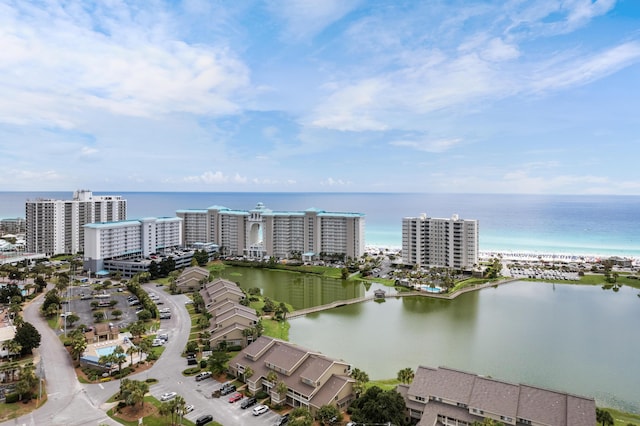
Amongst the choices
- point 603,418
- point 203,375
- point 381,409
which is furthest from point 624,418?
point 203,375

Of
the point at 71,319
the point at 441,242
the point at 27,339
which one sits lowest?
the point at 71,319

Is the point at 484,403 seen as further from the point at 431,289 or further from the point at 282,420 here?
Answer: the point at 431,289

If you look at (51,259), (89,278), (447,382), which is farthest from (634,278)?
(51,259)

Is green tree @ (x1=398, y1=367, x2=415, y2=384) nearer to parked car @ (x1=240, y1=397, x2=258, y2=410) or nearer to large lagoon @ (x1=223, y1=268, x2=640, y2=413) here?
large lagoon @ (x1=223, y1=268, x2=640, y2=413)

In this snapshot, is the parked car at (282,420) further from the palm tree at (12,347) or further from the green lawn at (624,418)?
the palm tree at (12,347)

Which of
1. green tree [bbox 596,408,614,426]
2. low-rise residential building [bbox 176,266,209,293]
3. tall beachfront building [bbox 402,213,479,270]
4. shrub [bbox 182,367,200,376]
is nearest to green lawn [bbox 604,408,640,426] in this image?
green tree [bbox 596,408,614,426]
